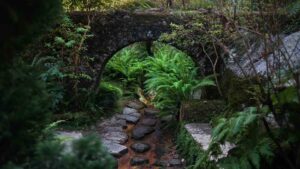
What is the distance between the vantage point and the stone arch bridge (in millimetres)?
8789

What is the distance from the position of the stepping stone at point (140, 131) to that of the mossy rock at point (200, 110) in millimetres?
927

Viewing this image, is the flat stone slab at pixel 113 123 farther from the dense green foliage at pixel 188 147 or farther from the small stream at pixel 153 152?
the dense green foliage at pixel 188 147

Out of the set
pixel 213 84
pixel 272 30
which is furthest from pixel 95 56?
pixel 272 30

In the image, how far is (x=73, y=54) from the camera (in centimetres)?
849

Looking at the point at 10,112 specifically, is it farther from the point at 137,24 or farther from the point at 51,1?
the point at 137,24

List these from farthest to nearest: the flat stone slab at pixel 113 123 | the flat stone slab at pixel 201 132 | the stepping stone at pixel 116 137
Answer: the flat stone slab at pixel 113 123, the stepping stone at pixel 116 137, the flat stone slab at pixel 201 132

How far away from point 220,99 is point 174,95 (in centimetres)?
98

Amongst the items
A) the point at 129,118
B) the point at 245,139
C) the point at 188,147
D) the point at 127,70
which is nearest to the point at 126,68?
the point at 127,70

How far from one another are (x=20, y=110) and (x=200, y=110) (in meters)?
6.03

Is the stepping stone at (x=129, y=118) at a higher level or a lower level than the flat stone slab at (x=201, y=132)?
lower

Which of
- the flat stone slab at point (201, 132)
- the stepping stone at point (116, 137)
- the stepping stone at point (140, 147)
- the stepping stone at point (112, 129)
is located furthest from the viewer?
the stepping stone at point (112, 129)

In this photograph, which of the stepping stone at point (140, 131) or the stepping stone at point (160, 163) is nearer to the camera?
the stepping stone at point (160, 163)

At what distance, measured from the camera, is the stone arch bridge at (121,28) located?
28.8 feet

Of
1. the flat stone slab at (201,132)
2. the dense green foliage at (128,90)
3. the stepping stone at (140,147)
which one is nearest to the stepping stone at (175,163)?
the dense green foliage at (128,90)
